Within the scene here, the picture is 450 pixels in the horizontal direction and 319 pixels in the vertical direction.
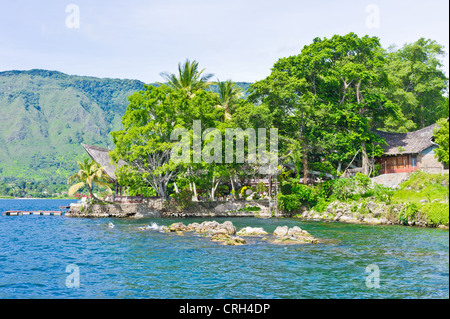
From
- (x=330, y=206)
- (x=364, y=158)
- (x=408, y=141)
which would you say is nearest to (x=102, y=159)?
(x=330, y=206)

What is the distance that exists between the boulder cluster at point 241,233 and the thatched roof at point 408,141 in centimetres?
2303

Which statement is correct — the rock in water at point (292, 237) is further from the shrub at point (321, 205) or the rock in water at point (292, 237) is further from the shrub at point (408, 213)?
the shrub at point (321, 205)

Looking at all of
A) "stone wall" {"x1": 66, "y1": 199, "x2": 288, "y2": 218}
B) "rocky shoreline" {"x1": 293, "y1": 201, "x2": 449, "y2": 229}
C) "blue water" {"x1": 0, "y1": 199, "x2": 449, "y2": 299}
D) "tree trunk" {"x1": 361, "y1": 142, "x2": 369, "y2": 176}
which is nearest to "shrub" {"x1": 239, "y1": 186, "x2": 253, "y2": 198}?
"stone wall" {"x1": 66, "y1": 199, "x2": 288, "y2": 218}

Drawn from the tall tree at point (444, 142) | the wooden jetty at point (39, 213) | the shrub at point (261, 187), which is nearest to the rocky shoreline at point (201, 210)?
the shrub at point (261, 187)

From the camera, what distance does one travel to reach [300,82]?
1708 inches

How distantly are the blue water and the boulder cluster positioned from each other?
40.4 inches

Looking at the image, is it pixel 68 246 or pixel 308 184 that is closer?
pixel 68 246

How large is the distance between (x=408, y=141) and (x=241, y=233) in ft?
90.1

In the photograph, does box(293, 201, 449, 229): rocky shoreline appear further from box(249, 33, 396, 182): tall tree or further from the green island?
box(249, 33, 396, 182): tall tree

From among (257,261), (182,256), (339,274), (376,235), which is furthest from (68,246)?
(376,235)

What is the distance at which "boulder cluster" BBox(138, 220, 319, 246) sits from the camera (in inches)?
961

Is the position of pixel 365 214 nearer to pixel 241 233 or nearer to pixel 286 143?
pixel 286 143
